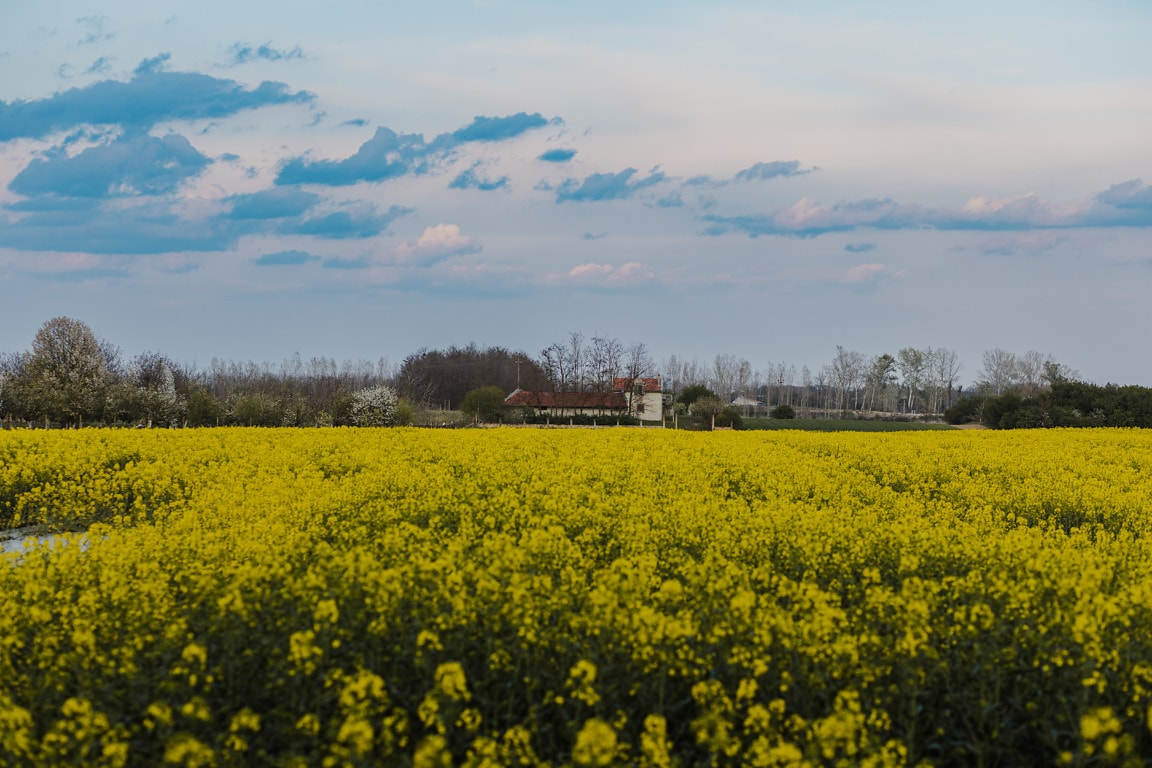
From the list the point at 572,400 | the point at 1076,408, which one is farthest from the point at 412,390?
the point at 1076,408

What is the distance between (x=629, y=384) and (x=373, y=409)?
30411 mm

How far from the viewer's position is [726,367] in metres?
136

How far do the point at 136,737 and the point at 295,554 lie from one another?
2.75 meters

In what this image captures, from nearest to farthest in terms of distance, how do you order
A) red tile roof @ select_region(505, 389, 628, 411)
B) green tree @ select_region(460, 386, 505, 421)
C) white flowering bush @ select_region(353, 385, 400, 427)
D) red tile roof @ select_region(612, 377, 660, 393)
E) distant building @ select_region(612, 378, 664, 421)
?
white flowering bush @ select_region(353, 385, 400, 427), green tree @ select_region(460, 386, 505, 421), red tile roof @ select_region(505, 389, 628, 411), distant building @ select_region(612, 378, 664, 421), red tile roof @ select_region(612, 377, 660, 393)

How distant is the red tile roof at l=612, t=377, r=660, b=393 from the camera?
7341 centimetres

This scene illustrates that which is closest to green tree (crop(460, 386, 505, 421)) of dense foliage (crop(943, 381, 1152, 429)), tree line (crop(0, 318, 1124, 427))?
tree line (crop(0, 318, 1124, 427))

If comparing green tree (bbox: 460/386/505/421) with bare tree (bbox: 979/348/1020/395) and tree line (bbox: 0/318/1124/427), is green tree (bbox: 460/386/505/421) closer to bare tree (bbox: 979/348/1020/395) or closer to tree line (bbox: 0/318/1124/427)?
tree line (bbox: 0/318/1124/427)

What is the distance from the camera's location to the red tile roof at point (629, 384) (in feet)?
241

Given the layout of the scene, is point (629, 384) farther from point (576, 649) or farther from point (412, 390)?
point (576, 649)

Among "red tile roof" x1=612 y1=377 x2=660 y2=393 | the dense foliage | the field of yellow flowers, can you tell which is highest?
"red tile roof" x1=612 y1=377 x2=660 y2=393

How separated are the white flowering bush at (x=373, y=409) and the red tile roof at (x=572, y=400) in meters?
23.6

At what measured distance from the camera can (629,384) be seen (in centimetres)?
7281

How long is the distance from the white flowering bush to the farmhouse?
22250 millimetres

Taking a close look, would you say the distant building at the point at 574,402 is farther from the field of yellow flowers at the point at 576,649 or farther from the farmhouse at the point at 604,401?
the field of yellow flowers at the point at 576,649
